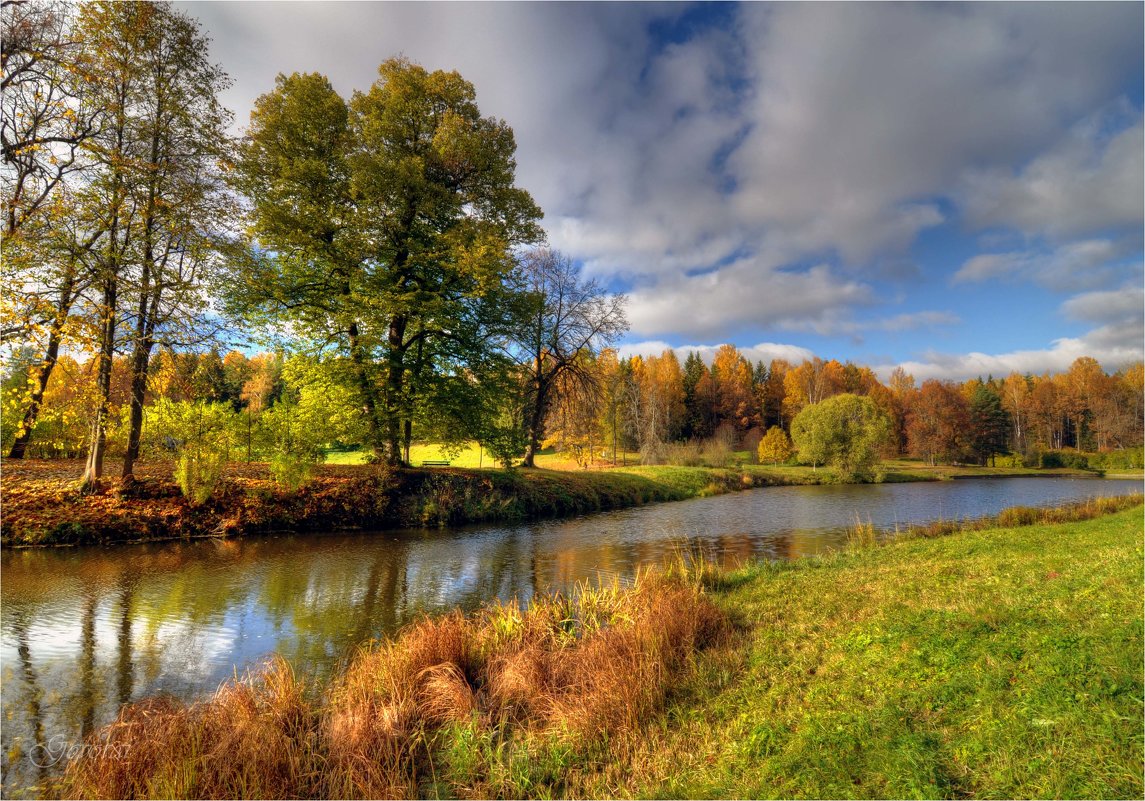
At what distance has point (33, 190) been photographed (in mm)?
13266

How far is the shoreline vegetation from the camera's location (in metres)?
3.58

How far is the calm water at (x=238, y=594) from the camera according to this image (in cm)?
632

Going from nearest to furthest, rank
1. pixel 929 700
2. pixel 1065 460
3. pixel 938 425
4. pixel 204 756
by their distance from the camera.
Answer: pixel 204 756
pixel 929 700
pixel 1065 460
pixel 938 425

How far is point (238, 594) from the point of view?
33.7 ft

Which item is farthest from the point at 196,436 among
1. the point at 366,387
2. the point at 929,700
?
the point at 929,700

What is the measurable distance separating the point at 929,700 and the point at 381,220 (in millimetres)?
20243

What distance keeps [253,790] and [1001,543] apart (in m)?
13.9

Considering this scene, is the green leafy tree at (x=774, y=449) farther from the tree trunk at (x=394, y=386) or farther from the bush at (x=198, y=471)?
the bush at (x=198, y=471)

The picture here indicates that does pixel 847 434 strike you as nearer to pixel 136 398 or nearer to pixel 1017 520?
pixel 1017 520

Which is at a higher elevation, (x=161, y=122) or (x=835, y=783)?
(x=161, y=122)

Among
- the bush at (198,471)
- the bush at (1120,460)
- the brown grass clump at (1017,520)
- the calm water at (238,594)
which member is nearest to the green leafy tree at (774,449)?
the bush at (1120,460)

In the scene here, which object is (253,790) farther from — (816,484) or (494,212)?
(816,484)

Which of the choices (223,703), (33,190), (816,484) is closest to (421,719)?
(223,703)

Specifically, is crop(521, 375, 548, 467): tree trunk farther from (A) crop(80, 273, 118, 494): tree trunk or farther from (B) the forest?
(A) crop(80, 273, 118, 494): tree trunk
